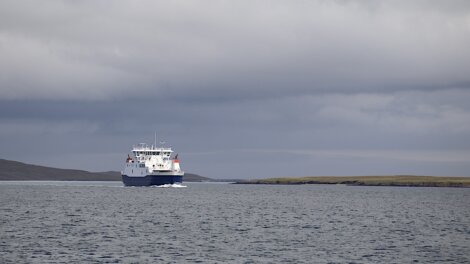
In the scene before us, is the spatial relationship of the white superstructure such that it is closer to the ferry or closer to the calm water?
the ferry

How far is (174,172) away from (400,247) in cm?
11981

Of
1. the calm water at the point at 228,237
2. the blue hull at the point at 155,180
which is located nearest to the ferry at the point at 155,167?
the blue hull at the point at 155,180

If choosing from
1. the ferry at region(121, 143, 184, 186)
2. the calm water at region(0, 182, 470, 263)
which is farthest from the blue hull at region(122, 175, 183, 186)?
the calm water at region(0, 182, 470, 263)

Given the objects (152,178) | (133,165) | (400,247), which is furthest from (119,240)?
(133,165)

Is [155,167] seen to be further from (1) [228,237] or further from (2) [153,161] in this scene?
(1) [228,237]

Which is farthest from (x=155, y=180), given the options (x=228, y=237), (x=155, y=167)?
(x=228, y=237)

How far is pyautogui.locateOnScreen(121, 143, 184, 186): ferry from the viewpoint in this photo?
573ft

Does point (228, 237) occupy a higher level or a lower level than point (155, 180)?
lower

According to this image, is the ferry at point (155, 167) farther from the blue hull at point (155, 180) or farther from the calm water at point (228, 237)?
the calm water at point (228, 237)

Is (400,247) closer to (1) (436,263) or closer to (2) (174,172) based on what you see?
(1) (436,263)

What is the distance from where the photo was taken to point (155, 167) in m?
179

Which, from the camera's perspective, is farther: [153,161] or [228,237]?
[153,161]

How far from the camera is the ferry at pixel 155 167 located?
175 metres

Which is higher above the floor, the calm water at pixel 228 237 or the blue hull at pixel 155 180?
the blue hull at pixel 155 180
